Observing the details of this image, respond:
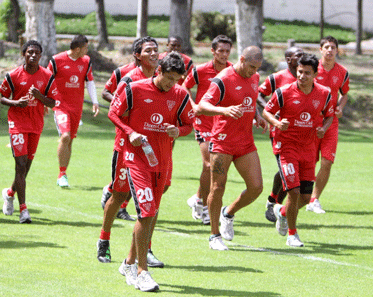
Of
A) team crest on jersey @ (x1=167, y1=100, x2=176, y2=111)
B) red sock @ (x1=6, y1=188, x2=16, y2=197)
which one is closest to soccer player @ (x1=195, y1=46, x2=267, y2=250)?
team crest on jersey @ (x1=167, y1=100, x2=176, y2=111)

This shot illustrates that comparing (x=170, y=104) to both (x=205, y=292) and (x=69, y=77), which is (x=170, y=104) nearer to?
(x=205, y=292)

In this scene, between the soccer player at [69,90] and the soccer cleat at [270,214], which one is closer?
the soccer cleat at [270,214]

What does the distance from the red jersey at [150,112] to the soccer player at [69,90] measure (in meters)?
5.53

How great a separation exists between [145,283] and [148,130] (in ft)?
4.62

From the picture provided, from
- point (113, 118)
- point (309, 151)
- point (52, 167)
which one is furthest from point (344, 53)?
point (113, 118)

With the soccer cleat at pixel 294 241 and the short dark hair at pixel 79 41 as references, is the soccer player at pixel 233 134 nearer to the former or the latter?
the soccer cleat at pixel 294 241

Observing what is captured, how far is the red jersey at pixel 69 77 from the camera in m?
12.8

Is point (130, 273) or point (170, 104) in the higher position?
point (170, 104)

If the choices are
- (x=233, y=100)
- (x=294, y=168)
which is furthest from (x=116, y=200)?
(x=294, y=168)

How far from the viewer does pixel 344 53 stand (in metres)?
38.6

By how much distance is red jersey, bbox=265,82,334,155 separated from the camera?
901cm

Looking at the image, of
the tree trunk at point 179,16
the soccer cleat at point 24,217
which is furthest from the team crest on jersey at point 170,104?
the tree trunk at point 179,16

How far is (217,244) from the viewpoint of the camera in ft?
28.2

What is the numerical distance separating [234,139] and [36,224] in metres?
2.79
